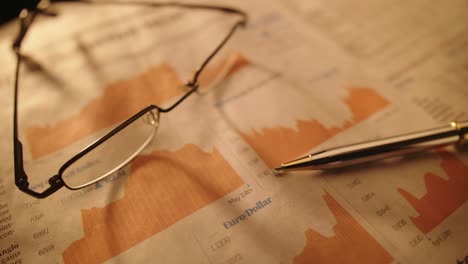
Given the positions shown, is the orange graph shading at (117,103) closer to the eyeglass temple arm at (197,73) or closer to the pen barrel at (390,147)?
the eyeglass temple arm at (197,73)

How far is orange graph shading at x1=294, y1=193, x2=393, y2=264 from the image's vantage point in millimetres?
343

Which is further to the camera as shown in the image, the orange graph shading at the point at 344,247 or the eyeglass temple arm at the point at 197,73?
the eyeglass temple arm at the point at 197,73

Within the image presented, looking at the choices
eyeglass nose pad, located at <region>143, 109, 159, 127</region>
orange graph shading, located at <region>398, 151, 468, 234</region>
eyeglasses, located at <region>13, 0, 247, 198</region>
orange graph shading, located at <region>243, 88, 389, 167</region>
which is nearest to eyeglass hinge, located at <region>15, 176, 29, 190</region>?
eyeglasses, located at <region>13, 0, 247, 198</region>

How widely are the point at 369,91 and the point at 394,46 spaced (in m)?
0.13

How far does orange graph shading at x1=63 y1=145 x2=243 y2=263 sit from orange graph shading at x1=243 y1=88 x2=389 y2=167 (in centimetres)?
6

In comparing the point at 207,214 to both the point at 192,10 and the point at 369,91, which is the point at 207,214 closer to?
the point at 369,91

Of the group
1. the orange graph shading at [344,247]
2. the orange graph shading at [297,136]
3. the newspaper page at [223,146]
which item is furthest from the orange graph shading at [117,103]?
the orange graph shading at [344,247]

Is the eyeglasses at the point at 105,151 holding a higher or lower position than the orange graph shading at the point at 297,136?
lower

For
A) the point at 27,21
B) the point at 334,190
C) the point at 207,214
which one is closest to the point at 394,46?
the point at 334,190

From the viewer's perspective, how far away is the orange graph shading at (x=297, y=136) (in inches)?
16.7

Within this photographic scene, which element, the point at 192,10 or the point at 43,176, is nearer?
the point at 43,176

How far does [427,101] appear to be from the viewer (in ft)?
1.57

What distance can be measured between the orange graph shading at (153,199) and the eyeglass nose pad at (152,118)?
0.05m

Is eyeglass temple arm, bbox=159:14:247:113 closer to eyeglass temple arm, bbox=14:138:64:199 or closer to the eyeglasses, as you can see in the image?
the eyeglasses
